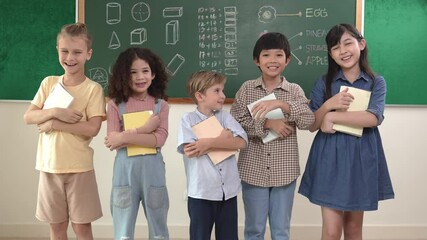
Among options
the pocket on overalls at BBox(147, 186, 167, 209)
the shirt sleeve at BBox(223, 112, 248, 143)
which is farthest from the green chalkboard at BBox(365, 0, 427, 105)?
the pocket on overalls at BBox(147, 186, 167, 209)

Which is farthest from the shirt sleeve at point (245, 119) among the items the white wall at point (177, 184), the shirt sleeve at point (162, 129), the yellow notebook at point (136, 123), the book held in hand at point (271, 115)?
the white wall at point (177, 184)

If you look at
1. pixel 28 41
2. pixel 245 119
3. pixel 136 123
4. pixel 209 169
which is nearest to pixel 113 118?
pixel 136 123

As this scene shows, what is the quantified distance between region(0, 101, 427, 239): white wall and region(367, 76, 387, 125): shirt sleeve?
3.64ft

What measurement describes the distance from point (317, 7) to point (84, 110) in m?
1.85

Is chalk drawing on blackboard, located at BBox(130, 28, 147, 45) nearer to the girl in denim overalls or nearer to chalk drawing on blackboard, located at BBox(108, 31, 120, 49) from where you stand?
chalk drawing on blackboard, located at BBox(108, 31, 120, 49)

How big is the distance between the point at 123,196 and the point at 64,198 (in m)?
0.35

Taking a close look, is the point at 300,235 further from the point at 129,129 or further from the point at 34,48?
the point at 34,48

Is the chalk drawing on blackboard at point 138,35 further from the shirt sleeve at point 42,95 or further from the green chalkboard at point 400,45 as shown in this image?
the green chalkboard at point 400,45

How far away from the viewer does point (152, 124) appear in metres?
2.03

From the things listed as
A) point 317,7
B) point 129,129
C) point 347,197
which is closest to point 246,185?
point 347,197

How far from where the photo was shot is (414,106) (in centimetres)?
306

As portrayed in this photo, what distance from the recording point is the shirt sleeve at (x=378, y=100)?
78.6 inches

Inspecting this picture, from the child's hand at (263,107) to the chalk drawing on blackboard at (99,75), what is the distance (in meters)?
1.45

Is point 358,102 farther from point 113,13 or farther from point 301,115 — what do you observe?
point 113,13
